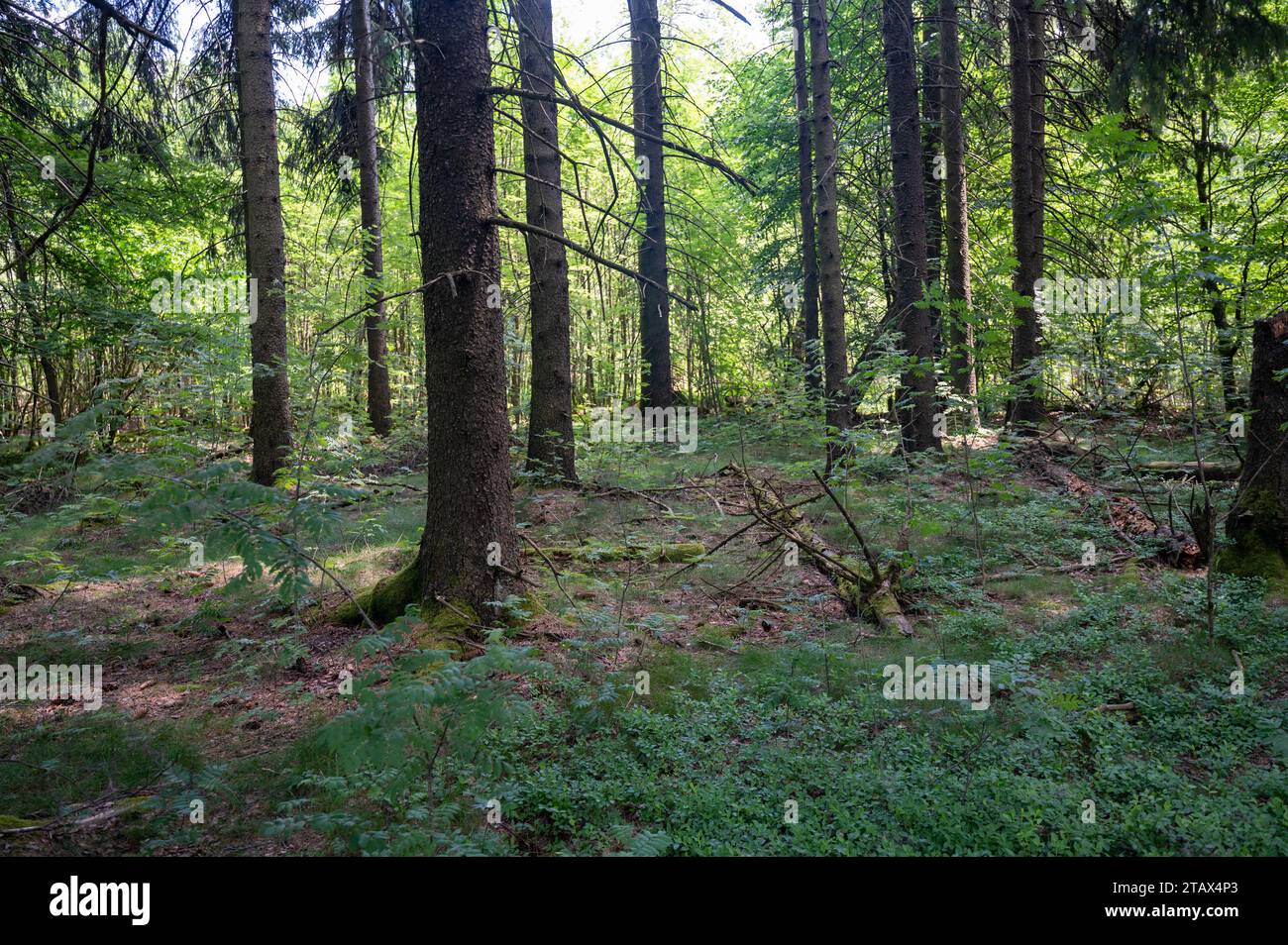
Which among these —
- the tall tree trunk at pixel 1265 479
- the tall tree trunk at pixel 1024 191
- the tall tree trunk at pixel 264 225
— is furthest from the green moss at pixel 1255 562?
the tall tree trunk at pixel 264 225

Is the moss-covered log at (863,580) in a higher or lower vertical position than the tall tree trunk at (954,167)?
lower

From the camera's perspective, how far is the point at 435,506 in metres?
5.11

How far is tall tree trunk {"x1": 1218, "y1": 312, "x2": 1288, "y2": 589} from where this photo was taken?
5.45 meters

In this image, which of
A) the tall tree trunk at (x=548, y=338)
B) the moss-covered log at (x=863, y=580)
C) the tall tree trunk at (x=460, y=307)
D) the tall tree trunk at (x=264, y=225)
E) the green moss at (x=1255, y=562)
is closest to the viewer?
the tall tree trunk at (x=460, y=307)

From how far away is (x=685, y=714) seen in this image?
421 centimetres

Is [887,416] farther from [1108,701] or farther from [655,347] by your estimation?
[1108,701]

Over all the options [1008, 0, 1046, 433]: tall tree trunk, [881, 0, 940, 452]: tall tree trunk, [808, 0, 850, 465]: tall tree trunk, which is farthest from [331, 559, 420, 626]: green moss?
[1008, 0, 1046, 433]: tall tree trunk

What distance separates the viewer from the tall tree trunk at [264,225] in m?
9.12

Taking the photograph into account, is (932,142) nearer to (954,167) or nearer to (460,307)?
(954,167)

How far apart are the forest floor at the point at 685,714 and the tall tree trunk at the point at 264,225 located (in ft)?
7.88

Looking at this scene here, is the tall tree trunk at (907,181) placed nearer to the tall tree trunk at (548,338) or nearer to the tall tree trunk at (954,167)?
the tall tree trunk at (954,167)

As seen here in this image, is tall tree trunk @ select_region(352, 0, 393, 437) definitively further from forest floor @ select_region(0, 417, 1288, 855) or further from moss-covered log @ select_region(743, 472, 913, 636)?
moss-covered log @ select_region(743, 472, 913, 636)

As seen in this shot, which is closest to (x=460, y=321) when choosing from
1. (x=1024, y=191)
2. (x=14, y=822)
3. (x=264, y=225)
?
(x=14, y=822)

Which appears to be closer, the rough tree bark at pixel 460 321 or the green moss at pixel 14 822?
the green moss at pixel 14 822
